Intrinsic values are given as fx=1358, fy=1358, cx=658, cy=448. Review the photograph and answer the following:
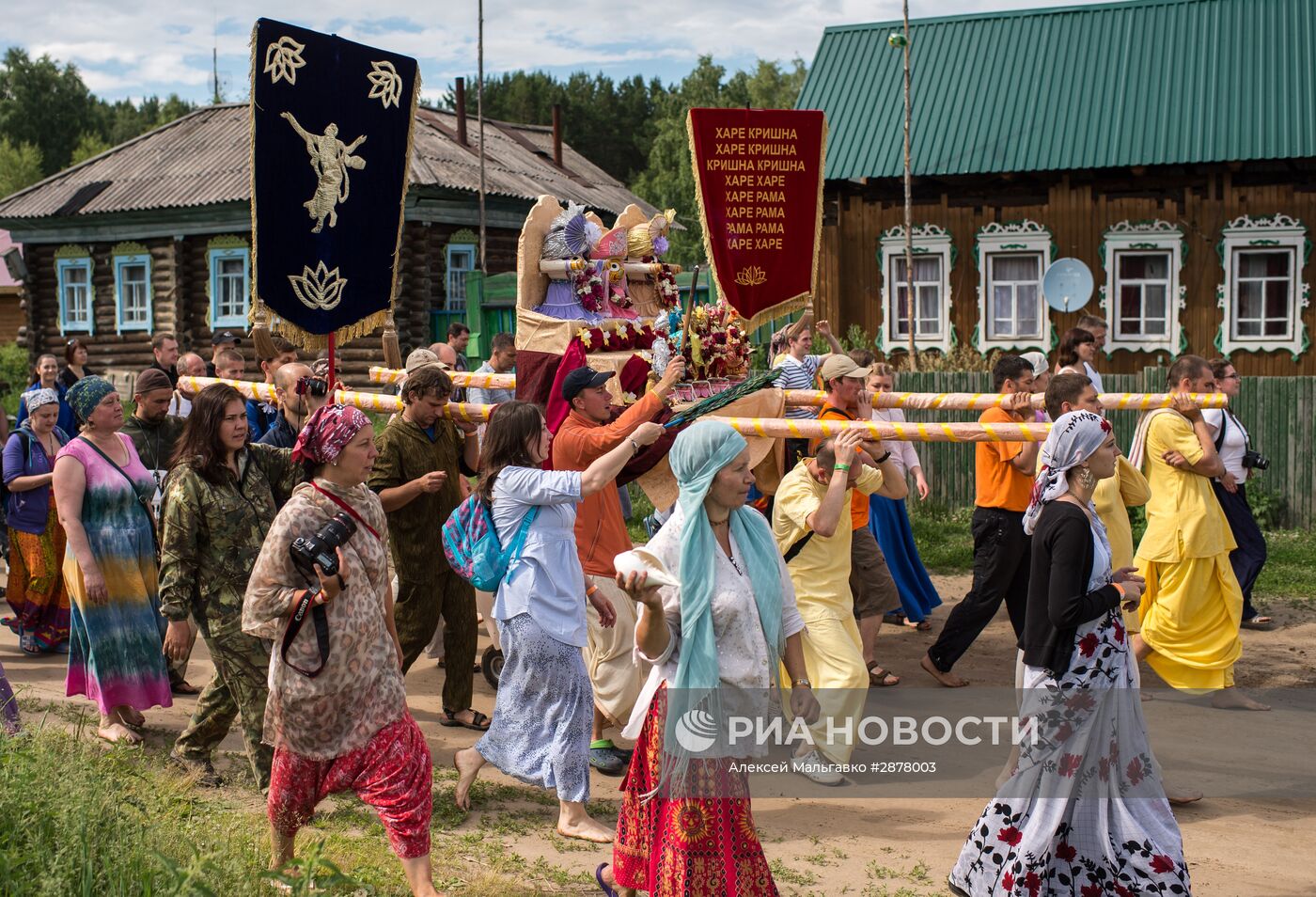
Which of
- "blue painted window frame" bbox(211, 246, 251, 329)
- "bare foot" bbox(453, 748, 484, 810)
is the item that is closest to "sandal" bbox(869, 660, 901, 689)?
"bare foot" bbox(453, 748, 484, 810)

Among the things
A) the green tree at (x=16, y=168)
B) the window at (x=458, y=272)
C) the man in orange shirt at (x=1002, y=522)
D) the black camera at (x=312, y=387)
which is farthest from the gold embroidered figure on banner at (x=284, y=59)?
the green tree at (x=16, y=168)

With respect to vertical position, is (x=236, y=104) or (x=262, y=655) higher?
(x=236, y=104)

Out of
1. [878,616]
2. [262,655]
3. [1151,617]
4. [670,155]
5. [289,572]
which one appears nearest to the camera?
[289,572]

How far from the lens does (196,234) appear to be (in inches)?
1046

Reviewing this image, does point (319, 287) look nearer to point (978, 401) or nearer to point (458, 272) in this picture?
point (978, 401)

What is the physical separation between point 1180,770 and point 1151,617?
1.01 meters

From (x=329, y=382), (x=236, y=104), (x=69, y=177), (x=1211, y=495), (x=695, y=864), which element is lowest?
(x=695, y=864)

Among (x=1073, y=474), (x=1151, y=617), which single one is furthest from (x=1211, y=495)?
(x=1073, y=474)

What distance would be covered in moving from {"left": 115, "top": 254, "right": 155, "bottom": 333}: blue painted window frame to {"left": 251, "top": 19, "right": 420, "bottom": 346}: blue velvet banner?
2186cm

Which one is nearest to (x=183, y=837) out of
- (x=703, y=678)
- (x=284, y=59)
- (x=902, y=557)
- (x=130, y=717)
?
(x=703, y=678)

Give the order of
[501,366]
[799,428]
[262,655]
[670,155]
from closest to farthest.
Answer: [262,655] → [799,428] → [501,366] → [670,155]

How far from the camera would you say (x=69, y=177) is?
29016 millimetres

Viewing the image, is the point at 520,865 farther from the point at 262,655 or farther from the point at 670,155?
the point at 670,155

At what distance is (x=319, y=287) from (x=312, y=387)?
0.62 meters
